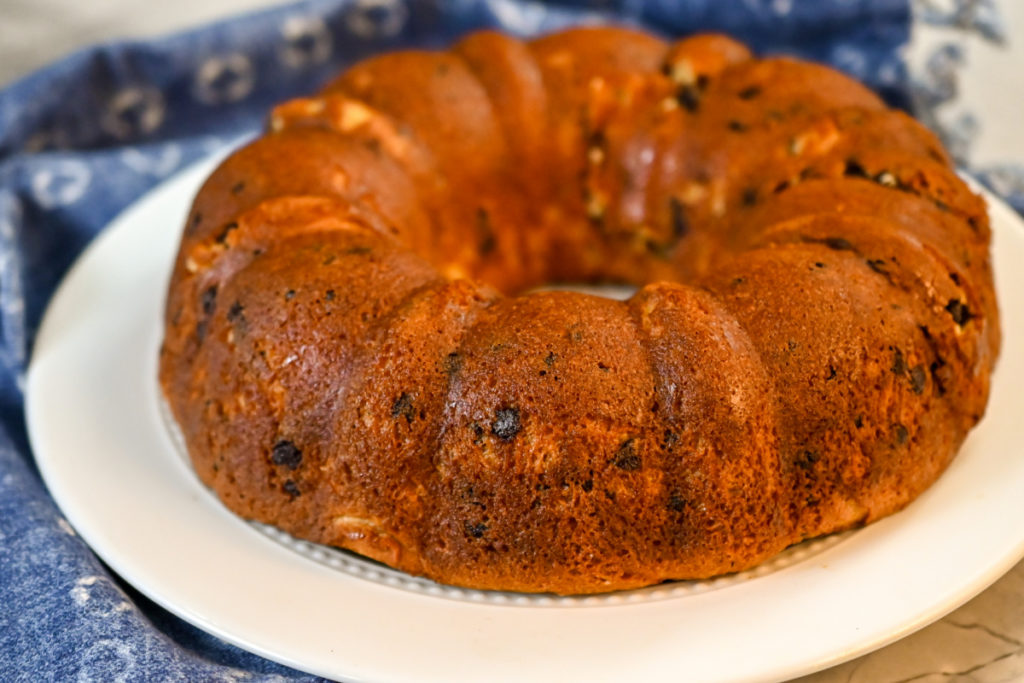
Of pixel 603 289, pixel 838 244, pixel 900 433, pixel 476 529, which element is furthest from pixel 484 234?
pixel 900 433

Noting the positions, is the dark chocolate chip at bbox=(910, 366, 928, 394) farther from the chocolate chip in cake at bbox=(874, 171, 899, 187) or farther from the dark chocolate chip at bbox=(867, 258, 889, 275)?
the chocolate chip in cake at bbox=(874, 171, 899, 187)

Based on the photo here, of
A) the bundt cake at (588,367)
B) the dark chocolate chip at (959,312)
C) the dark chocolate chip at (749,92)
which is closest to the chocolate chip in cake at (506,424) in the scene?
the bundt cake at (588,367)

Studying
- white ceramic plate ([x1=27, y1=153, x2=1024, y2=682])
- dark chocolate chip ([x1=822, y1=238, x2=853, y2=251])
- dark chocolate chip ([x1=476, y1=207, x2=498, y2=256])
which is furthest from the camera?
dark chocolate chip ([x1=476, y1=207, x2=498, y2=256])

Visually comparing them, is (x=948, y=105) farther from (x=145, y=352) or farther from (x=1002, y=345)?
(x=145, y=352)

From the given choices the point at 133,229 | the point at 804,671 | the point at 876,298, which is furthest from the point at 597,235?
the point at 804,671

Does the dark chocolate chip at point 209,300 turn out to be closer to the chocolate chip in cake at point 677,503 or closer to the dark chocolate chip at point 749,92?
the chocolate chip in cake at point 677,503

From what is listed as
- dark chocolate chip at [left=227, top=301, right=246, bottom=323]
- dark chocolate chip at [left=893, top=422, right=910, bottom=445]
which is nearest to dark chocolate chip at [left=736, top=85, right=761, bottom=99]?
dark chocolate chip at [left=893, top=422, right=910, bottom=445]

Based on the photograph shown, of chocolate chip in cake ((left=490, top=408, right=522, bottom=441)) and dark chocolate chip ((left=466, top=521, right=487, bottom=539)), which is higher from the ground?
chocolate chip in cake ((left=490, top=408, right=522, bottom=441))
